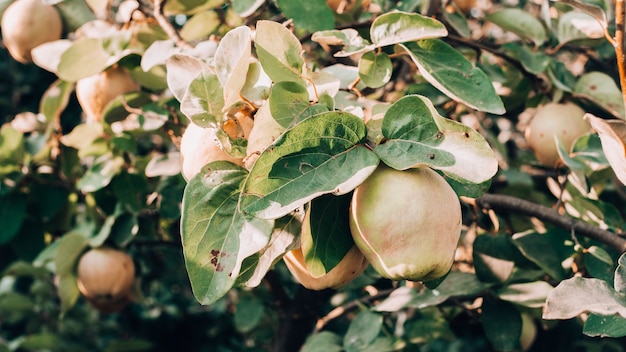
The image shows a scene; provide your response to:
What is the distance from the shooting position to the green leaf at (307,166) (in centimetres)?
68

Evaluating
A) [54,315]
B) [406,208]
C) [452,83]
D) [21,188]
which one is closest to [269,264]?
[406,208]

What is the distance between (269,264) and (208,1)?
0.75 m

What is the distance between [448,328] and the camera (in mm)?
1450

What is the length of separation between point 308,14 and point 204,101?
39 centimetres

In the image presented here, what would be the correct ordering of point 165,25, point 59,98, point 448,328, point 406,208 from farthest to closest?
point 59,98, point 448,328, point 165,25, point 406,208

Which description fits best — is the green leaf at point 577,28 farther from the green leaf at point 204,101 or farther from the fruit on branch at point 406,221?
the green leaf at point 204,101

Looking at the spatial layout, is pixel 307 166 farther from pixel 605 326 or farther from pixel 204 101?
pixel 605 326

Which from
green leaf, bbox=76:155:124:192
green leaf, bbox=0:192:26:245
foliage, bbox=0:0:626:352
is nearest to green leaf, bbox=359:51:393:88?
foliage, bbox=0:0:626:352

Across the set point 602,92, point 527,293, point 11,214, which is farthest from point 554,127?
point 11,214

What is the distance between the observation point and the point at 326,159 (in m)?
0.72

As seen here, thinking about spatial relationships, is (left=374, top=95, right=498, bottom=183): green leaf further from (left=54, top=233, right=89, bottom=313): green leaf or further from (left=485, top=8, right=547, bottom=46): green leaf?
(left=54, top=233, right=89, bottom=313): green leaf

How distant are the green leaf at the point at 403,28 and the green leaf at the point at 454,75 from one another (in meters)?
0.02

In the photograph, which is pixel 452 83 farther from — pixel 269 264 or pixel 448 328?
pixel 448 328

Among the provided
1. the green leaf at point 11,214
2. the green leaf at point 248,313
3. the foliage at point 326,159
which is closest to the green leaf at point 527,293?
the foliage at point 326,159
